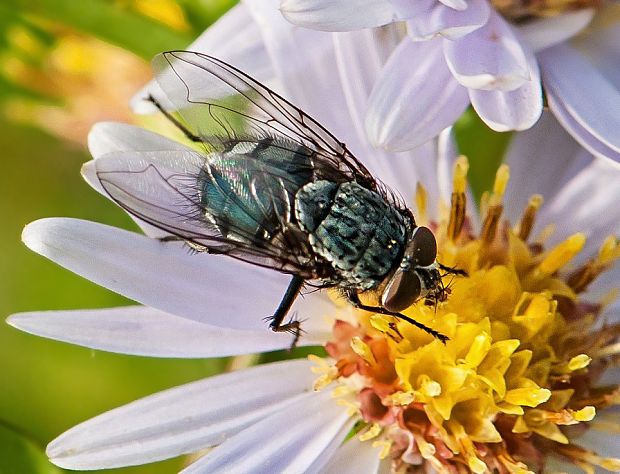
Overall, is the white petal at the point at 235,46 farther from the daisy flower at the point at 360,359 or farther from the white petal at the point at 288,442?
the white petal at the point at 288,442

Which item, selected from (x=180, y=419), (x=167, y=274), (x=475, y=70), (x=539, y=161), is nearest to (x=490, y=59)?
(x=475, y=70)

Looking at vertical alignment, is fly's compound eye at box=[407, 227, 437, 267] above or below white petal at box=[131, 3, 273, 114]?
below

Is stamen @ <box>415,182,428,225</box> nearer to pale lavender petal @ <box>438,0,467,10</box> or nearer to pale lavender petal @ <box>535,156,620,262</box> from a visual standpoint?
pale lavender petal @ <box>535,156,620,262</box>

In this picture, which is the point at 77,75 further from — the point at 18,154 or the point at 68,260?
the point at 68,260

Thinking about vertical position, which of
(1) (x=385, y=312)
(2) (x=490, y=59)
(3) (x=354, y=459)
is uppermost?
(2) (x=490, y=59)

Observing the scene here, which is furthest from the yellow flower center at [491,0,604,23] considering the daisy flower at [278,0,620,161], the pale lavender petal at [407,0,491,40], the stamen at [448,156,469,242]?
the stamen at [448,156,469,242]

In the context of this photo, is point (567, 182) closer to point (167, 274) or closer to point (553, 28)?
point (553, 28)

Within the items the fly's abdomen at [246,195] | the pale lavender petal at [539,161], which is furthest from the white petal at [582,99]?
the fly's abdomen at [246,195]
